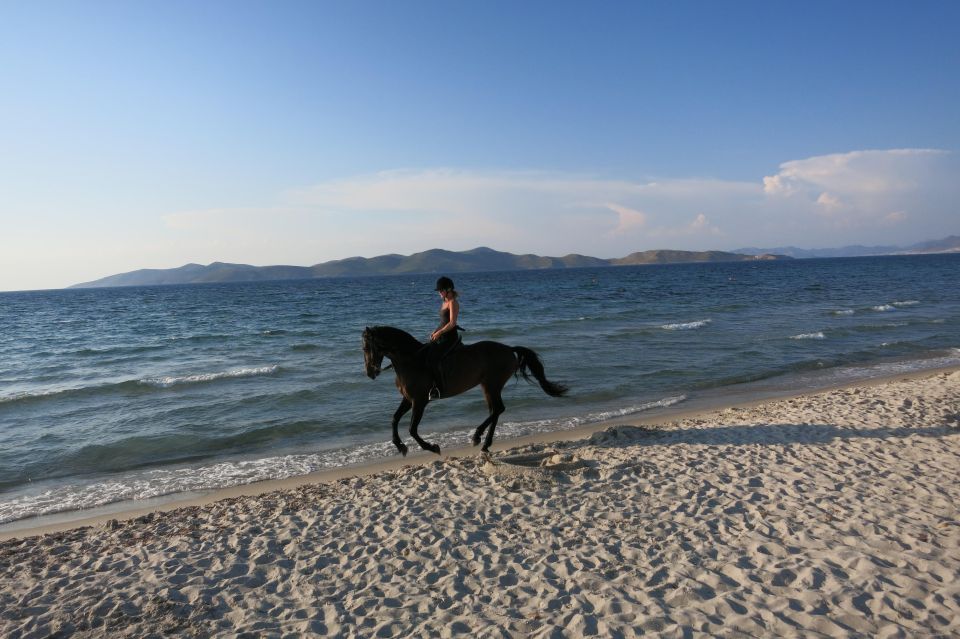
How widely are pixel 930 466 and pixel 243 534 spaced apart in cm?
911

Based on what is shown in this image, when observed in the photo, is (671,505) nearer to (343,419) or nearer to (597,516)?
(597,516)

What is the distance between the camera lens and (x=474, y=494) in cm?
747

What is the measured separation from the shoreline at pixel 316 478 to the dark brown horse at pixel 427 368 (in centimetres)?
87

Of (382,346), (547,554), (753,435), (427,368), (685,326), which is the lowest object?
(685,326)

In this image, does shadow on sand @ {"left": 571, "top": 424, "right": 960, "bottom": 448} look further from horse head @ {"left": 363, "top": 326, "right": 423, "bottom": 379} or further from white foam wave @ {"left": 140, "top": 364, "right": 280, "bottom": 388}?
white foam wave @ {"left": 140, "top": 364, "right": 280, "bottom": 388}

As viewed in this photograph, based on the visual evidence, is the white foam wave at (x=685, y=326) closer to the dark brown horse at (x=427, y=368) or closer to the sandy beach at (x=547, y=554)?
the sandy beach at (x=547, y=554)

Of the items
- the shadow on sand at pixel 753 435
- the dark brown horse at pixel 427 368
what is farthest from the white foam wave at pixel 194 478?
the shadow on sand at pixel 753 435

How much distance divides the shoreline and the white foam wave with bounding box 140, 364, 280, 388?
951cm

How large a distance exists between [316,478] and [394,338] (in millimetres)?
2809

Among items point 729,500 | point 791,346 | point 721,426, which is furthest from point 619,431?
point 791,346

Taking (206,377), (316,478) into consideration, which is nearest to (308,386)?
(206,377)

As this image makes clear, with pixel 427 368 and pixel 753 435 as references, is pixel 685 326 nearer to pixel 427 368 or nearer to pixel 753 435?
pixel 753 435

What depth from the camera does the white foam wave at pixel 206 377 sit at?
17.8m

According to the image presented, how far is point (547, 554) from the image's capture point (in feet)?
18.7
